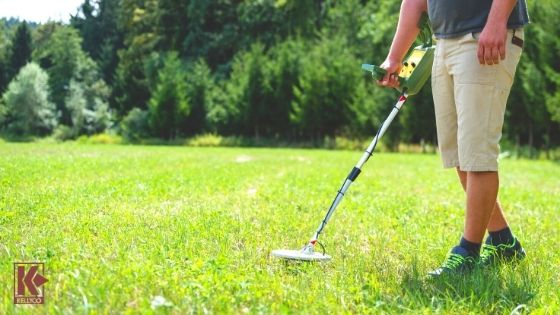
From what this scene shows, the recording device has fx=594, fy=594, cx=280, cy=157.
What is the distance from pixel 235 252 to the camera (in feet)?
12.7

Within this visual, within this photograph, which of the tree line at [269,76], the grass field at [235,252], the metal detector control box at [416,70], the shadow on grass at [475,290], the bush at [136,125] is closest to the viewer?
the grass field at [235,252]

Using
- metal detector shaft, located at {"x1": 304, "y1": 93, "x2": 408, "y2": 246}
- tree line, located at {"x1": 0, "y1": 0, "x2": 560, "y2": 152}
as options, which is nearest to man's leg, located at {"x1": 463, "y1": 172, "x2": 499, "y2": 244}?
metal detector shaft, located at {"x1": 304, "y1": 93, "x2": 408, "y2": 246}

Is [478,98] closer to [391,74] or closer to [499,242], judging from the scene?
[391,74]

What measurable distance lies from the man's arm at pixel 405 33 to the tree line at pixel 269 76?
15.0 meters

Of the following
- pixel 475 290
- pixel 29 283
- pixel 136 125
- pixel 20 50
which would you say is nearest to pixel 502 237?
pixel 475 290

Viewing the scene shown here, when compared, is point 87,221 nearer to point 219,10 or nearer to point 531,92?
point 531,92

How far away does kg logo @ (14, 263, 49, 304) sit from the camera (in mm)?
2588

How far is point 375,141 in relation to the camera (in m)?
4.07

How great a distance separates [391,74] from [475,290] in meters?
1.64

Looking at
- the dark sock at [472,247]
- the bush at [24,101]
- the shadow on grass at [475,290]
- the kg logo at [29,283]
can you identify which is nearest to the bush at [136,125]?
the bush at [24,101]

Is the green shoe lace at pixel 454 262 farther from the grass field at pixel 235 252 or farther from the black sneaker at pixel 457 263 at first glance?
the grass field at pixel 235 252

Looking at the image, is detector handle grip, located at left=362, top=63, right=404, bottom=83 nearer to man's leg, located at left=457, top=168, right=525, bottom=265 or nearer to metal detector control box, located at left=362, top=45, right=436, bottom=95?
metal detector control box, located at left=362, top=45, right=436, bottom=95

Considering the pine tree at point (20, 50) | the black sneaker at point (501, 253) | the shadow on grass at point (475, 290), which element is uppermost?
the pine tree at point (20, 50)

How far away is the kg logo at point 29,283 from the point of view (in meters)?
→ 2.59
